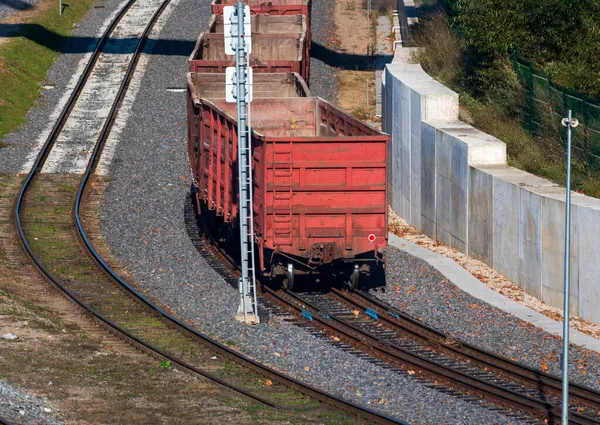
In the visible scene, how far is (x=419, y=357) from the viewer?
1655cm

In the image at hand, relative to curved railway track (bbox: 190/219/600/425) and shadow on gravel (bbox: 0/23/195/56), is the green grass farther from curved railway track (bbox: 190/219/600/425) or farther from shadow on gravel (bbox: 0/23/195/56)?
curved railway track (bbox: 190/219/600/425)

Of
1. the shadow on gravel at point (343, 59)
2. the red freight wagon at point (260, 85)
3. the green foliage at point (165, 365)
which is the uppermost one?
the red freight wagon at point (260, 85)

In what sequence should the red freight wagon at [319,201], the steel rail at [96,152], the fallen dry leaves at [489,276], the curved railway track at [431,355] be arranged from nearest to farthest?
the curved railway track at [431,355]
the steel rail at [96,152]
the red freight wagon at [319,201]
the fallen dry leaves at [489,276]

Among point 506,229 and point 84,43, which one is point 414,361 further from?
point 84,43

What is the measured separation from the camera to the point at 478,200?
74.0 feet

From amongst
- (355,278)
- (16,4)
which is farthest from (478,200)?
(16,4)

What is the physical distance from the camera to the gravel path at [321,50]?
38188mm

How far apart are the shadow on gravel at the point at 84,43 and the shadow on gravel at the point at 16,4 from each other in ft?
12.0

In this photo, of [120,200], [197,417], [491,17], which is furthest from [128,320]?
[491,17]

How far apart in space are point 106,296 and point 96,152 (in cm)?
1177

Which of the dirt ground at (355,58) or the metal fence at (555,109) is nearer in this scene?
the metal fence at (555,109)

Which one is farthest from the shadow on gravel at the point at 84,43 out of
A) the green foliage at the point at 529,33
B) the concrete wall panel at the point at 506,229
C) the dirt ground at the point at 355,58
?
the concrete wall panel at the point at 506,229

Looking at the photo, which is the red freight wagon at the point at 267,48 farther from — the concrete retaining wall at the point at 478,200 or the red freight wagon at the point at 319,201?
A: the red freight wagon at the point at 319,201

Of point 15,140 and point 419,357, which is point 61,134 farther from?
point 419,357
